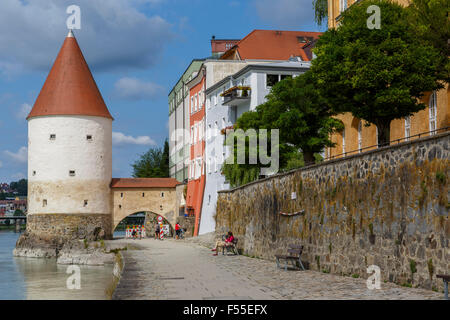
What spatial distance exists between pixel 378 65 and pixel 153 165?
228 feet

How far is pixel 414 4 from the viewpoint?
18078mm

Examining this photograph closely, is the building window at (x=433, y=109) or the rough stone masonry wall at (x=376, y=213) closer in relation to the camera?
the rough stone masonry wall at (x=376, y=213)

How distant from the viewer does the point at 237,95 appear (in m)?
40.8

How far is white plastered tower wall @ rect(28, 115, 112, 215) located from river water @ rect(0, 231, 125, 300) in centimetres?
573

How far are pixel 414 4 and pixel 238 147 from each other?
13942 millimetres

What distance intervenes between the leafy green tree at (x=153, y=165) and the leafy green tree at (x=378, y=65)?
61224 mm

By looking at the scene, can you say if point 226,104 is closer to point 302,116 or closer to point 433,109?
point 302,116

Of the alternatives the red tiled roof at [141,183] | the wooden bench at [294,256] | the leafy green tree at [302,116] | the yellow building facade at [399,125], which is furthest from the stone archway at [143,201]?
the wooden bench at [294,256]

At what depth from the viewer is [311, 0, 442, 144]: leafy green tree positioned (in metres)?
17.4

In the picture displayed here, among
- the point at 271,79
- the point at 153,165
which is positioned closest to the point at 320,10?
the point at 271,79

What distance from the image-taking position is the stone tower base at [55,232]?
49500mm

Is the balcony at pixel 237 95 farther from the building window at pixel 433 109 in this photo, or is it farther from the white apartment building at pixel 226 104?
the building window at pixel 433 109

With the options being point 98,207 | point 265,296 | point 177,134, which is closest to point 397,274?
point 265,296

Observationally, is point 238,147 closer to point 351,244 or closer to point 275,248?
point 275,248
